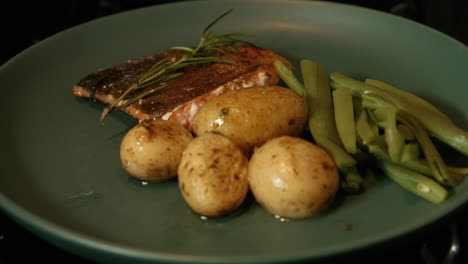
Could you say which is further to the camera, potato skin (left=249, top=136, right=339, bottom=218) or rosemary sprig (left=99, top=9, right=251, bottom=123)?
rosemary sprig (left=99, top=9, right=251, bottom=123)

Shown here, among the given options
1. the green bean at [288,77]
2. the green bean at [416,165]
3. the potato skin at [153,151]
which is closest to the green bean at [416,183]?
the green bean at [416,165]

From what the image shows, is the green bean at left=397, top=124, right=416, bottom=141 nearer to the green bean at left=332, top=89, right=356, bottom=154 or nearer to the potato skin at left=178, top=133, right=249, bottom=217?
the green bean at left=332, top=89, right=356, bottom=154

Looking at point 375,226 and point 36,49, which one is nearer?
point 375,226

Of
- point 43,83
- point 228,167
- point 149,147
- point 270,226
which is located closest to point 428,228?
point 270,226

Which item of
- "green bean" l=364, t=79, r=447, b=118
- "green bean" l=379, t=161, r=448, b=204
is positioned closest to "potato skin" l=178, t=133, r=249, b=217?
"green bean" l=379, t=161, r=448, b=204

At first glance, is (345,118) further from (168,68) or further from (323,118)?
(168,68)

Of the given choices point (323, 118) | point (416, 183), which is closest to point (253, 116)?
point (323, 118)

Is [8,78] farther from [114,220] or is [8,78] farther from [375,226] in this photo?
[375,226]
